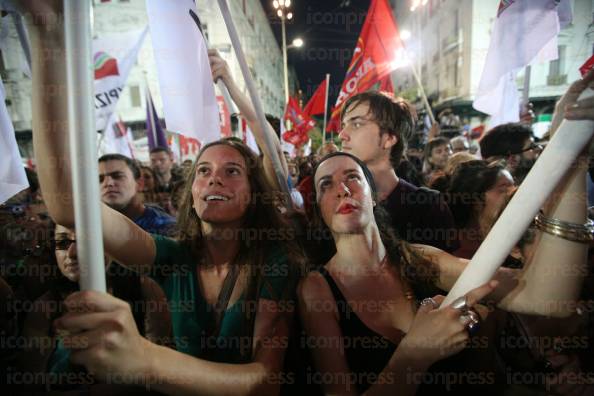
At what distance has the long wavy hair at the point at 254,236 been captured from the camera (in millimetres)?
1566

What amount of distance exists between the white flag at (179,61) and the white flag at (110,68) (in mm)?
2838

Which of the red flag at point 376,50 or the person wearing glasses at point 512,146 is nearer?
the person wearing glasses at point 512,146

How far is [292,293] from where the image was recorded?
5.10ft

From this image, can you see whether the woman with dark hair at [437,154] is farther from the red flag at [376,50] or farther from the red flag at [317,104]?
the red flag at [317,104]

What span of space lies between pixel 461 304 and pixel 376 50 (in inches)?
166

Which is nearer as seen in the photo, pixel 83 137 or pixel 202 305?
pixel 83 137

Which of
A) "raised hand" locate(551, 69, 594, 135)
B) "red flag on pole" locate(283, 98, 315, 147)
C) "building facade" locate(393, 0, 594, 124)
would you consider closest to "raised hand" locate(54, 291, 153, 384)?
"raised hand" locate(551, 69, 594, 135)

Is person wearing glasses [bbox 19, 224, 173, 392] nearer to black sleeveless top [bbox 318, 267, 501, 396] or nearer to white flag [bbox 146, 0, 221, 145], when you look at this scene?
white flag [bbox 146, 0, 221, 145]

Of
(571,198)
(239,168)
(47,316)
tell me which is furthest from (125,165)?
(571,198)

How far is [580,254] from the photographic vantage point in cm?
122

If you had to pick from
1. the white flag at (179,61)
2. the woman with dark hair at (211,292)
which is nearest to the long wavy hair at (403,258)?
the woman with dark hair at (211,292)

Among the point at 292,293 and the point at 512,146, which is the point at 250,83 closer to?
the point at 292,293

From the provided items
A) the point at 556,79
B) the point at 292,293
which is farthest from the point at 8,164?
the point at 556,79

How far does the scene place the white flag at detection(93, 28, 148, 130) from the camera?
4270 mm
